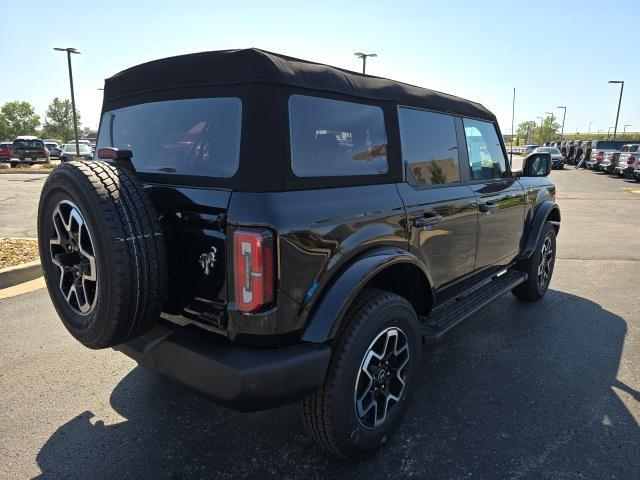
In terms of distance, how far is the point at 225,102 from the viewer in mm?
2213

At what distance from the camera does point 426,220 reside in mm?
2869

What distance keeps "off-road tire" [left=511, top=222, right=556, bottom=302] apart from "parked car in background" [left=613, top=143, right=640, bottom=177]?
1983cm

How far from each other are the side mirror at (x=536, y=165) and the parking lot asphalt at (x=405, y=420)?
1.47 m

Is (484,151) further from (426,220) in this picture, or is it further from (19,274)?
(19,274)

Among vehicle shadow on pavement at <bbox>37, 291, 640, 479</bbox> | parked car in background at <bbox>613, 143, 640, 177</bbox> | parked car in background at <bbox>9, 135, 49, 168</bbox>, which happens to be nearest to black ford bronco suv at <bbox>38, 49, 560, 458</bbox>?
vehicle shadow on pavement at <bbox>37, 291, 640, 479</bbox>

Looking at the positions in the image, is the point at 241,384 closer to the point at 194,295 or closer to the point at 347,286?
the point at 194,295

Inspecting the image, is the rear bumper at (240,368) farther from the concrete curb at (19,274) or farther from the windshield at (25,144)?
the windshield at (25,144)

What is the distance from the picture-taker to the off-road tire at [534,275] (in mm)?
4672

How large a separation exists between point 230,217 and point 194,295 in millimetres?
463

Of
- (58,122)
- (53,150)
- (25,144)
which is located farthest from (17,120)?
→ (25,144)

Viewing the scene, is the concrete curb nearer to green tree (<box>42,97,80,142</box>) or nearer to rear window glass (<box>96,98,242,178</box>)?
rear window glass (<box>96,98,242,178</box>)

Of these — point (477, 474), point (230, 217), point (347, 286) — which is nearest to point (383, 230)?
point (347, 286)

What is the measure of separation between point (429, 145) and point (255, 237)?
1708 millimetres

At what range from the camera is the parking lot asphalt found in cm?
240
